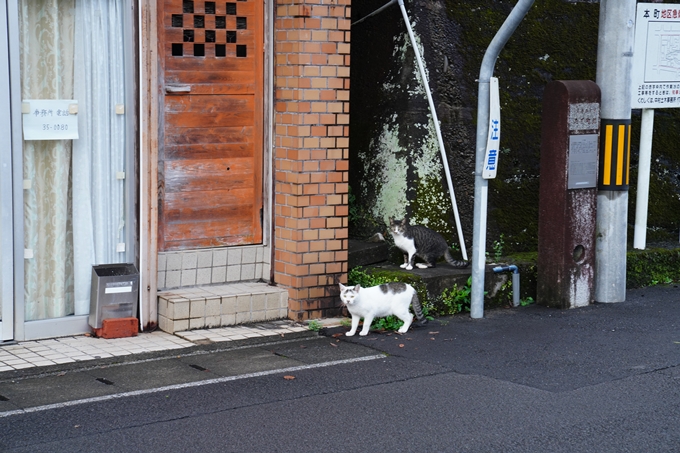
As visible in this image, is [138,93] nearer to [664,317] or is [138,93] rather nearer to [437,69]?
[437,69]

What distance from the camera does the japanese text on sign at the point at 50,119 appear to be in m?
7.65

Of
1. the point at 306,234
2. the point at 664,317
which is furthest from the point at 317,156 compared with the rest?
the point at 664,317

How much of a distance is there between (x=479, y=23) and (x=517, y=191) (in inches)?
74.7

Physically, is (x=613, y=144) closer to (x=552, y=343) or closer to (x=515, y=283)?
(x=515, y=283)

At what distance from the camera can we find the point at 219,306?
8.27 meters

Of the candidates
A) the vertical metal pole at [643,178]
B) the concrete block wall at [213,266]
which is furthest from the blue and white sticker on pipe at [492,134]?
the vertical metal pole at [643,178]

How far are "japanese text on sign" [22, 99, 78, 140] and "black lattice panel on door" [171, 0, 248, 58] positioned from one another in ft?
3.49

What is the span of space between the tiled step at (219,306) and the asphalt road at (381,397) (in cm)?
59

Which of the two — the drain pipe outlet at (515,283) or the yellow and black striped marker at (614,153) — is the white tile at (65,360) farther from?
the yellow and black striped marker at (614,153)

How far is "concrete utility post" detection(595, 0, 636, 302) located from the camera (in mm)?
9461

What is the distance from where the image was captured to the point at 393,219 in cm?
939

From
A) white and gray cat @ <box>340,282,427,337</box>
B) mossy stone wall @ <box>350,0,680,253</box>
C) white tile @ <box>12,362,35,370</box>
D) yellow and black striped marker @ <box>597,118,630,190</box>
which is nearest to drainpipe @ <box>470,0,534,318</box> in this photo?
white and gray cat @ <box>340,282,427,337</box>

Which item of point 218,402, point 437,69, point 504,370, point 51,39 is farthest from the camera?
point 437,69

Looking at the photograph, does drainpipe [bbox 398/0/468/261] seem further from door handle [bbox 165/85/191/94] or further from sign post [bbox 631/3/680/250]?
door handle [bbox 165/85/191/94]
